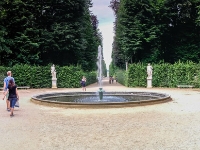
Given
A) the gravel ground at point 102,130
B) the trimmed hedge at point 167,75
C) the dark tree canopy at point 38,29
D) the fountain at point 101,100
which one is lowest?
the gravel ground at point 102,130

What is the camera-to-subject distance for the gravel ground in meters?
7.15

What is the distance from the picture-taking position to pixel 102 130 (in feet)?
28.9

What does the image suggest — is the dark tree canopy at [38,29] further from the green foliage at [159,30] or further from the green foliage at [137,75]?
the green foliage at [137,75]

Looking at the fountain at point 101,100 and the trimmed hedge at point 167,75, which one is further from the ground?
the trimmed hedge at point 167,75

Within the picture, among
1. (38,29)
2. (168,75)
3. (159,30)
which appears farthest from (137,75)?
(38,29)

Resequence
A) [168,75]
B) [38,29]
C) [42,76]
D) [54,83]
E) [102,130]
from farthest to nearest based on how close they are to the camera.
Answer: [38,29] < [42,76] < [54,83] < [168,75] < [102,130]

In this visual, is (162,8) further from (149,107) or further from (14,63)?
(149,107)

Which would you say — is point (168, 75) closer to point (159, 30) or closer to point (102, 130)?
point (159, 30)

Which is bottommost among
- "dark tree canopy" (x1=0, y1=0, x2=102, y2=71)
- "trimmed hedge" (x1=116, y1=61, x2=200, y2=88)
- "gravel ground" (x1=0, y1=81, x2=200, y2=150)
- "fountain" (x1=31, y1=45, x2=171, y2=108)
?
"gravel ground" (x1=0, y1=81, x2=200, y2=150)

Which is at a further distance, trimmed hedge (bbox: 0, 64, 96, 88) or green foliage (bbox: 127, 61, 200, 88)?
trimmed hedge (bbox: 0, 64, 96, 88)

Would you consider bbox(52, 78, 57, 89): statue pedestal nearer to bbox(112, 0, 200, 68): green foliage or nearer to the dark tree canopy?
the dark tree canopy

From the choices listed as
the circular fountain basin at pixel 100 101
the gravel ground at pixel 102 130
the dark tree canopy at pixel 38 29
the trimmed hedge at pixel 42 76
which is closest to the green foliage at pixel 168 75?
the trimmed hedge at pixel 42 76

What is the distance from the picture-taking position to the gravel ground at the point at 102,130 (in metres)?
7.15

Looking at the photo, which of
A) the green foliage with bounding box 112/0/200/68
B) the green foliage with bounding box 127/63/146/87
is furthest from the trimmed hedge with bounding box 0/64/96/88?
the green foliage with bounding box 112/0/200/68
